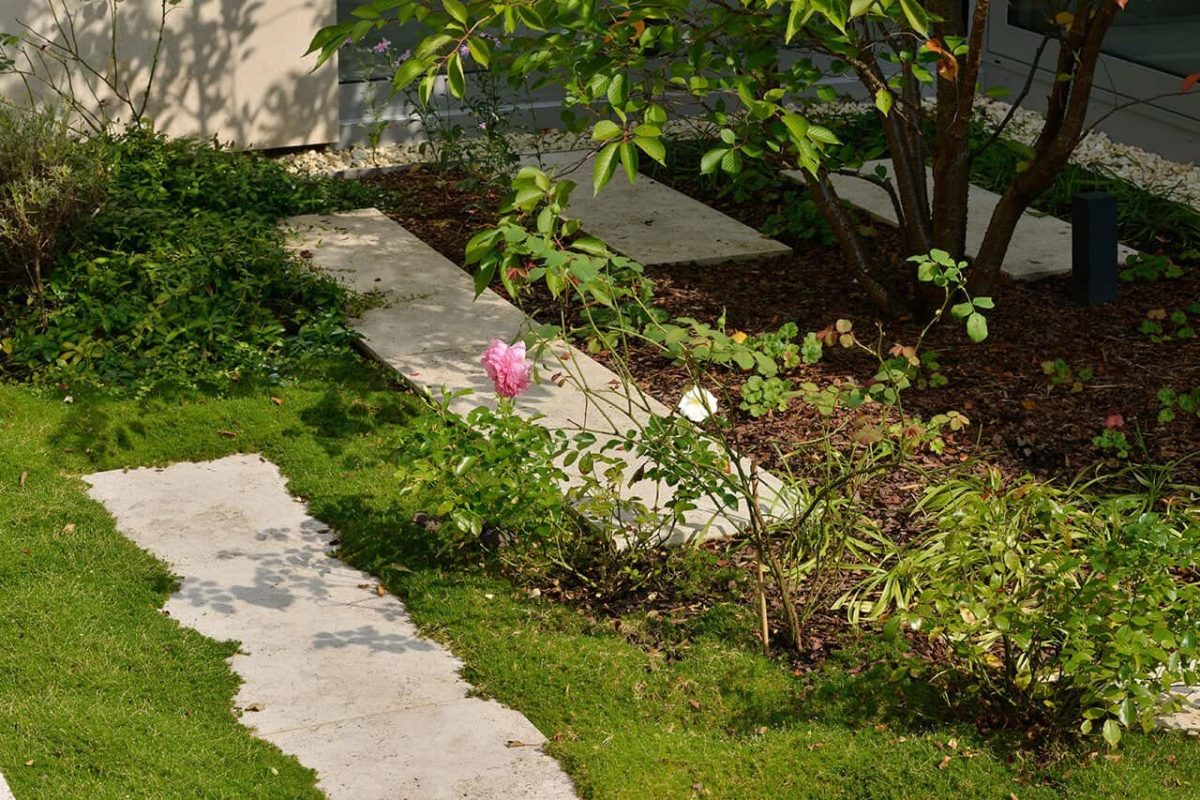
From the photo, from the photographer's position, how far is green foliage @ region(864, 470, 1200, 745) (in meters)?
3.59

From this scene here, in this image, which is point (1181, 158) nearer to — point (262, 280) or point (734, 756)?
point (262, 280)

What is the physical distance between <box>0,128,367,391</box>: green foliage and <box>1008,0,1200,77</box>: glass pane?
4.68m

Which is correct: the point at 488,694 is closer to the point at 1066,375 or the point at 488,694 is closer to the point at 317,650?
the point at 317,650

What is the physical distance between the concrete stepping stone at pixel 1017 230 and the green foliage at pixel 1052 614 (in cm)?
282

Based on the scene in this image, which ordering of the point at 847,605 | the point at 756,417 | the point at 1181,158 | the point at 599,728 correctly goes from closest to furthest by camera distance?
1. the point at 599,728
2. the point at 847,605
3. the point at 756,417
4. the point at 1181,158

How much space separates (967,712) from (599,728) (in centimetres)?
95

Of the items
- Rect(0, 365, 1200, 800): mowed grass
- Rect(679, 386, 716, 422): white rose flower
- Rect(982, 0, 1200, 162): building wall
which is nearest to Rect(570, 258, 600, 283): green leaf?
Rect(679, 386, 716, 422): white rose flower

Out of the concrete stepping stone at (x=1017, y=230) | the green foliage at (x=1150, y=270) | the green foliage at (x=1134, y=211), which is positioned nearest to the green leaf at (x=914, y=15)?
the green foliage at (x=1134, y=211)

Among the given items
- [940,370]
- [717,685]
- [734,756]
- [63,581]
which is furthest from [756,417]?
[63,581]

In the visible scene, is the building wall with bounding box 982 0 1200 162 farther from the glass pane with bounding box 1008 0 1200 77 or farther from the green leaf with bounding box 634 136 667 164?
the green leaf with bounding box 634 136 667 164

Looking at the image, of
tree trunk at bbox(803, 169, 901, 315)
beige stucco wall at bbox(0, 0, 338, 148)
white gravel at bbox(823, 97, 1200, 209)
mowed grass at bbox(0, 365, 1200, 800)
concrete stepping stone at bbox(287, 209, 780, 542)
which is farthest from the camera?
beige stucco wall at bbox(0, 0, 338, 148)

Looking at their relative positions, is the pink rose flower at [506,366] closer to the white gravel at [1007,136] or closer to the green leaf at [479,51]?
the green leaf at [479,51]

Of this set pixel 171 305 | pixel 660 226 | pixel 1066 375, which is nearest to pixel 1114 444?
pixel 1066 375

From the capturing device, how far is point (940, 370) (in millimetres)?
6117
